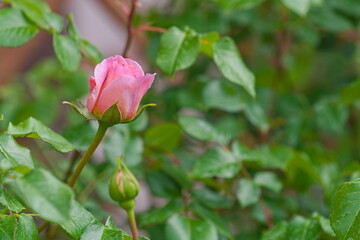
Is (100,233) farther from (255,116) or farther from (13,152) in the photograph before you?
(255,116)

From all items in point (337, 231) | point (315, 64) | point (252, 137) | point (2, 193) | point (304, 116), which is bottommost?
point (315, 64)

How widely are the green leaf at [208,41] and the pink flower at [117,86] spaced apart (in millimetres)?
189

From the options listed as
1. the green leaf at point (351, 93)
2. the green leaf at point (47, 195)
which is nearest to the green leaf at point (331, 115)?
the green leaf at point (351, 93)

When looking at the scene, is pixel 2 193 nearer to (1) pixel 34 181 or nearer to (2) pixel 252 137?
(1) pixel 34 181

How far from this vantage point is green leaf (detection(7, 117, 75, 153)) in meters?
0.49

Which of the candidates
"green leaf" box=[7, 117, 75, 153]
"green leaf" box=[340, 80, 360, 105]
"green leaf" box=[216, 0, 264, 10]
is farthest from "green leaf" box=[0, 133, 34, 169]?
"green leaf" box=[340, 80, 360, 105]

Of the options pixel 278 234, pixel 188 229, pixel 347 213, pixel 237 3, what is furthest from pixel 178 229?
pixel 237 3

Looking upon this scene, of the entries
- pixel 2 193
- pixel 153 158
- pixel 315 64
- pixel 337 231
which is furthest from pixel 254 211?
pixel 315 64

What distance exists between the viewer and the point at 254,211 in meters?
0.80

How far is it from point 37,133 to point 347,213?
0.30 metres

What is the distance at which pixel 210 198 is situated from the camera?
75cm

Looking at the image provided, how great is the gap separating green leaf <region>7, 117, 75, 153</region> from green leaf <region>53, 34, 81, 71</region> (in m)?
0.13

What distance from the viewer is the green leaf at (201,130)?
737mm

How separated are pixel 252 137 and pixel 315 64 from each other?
39 cm
